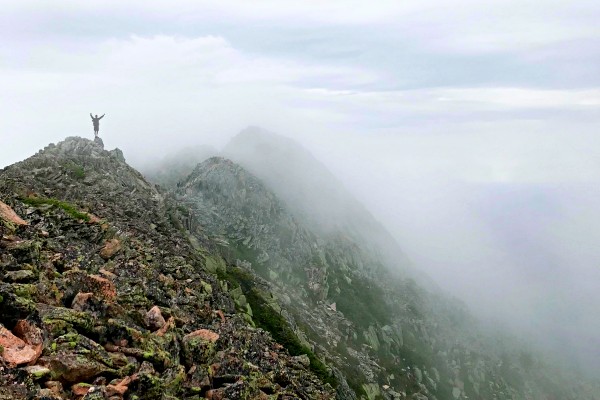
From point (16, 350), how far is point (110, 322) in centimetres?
527

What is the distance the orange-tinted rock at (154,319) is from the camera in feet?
84.5

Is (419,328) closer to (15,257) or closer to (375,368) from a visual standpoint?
(375,368)

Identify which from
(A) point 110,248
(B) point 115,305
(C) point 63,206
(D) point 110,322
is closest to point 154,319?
(B) point 115,305

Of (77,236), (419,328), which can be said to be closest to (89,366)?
(77,236)

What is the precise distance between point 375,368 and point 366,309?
42.8m

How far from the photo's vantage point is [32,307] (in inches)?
778

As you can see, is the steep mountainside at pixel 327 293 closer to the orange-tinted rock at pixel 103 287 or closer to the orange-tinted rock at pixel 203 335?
the orange-tinted rock at pixel 203 335

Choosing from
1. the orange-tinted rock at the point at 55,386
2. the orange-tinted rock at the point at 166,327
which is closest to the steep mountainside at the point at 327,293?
the orange-tinted rock at the point at 166,327

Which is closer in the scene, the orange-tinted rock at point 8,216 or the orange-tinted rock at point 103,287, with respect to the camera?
the orange-tinted rock at point 103,287

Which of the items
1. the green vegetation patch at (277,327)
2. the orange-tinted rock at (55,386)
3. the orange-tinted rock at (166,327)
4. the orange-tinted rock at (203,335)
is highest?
the orange-tinted rock at (55,386)

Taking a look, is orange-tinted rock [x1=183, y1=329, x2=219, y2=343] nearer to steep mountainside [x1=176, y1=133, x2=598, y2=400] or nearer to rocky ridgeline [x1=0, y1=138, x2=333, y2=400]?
rocky ridgeline [x1=0, y1=138, x2=333, y2=400]

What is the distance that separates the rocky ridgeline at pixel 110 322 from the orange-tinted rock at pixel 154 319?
7 cm

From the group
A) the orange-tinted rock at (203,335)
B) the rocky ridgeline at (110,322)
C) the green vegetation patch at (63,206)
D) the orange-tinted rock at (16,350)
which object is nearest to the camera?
the orange-tinted rock at (16,350)

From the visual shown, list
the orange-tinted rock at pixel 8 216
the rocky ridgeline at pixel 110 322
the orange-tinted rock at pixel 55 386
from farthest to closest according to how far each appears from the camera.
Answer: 1. the orange-tinted rock at pixel 8 216
2. the rocky ridgeline at pixel 110 322
3. the orange-tinted rock at pixel 55 386
